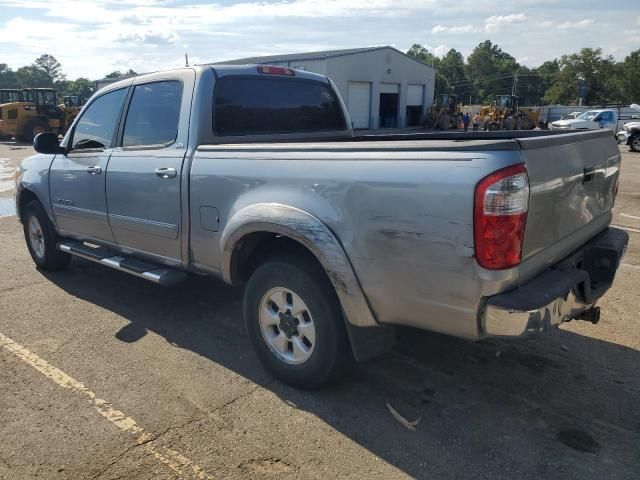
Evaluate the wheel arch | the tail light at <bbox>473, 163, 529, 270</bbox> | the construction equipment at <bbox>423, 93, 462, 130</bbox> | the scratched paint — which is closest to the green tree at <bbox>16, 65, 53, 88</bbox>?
the construction equipment at <bbox>423, 93, 462, 130</bbox>

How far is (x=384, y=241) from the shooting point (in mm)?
2797

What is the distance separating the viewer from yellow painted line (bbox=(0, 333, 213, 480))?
278cm

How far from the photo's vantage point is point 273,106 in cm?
453

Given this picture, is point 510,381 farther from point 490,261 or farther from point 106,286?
point 106,286

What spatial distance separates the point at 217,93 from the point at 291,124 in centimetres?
78

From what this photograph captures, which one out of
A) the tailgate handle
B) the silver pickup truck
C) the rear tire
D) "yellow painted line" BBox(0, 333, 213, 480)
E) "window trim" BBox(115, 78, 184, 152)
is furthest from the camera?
the rear tire

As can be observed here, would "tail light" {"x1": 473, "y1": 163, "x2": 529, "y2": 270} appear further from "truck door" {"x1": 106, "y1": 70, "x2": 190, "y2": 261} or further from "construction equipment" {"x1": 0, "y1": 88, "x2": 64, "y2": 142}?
"construction equipment" {"x1": 0, "y1": 88, "x2": 64, "y2": 142}

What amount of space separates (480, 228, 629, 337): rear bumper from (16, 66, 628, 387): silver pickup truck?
0.03 feet

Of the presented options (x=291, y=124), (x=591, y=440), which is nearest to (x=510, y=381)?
(x=591, y=440)

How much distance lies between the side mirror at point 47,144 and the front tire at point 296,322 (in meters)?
2.90

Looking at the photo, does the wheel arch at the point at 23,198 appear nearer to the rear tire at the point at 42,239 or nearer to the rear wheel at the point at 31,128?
the rear tire at the point at 42,239

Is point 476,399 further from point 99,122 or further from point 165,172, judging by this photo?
point 99,122

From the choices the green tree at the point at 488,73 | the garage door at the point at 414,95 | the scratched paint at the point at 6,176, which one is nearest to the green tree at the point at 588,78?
the green tree at the point at 488,73

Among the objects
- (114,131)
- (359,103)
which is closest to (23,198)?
(114,131)
